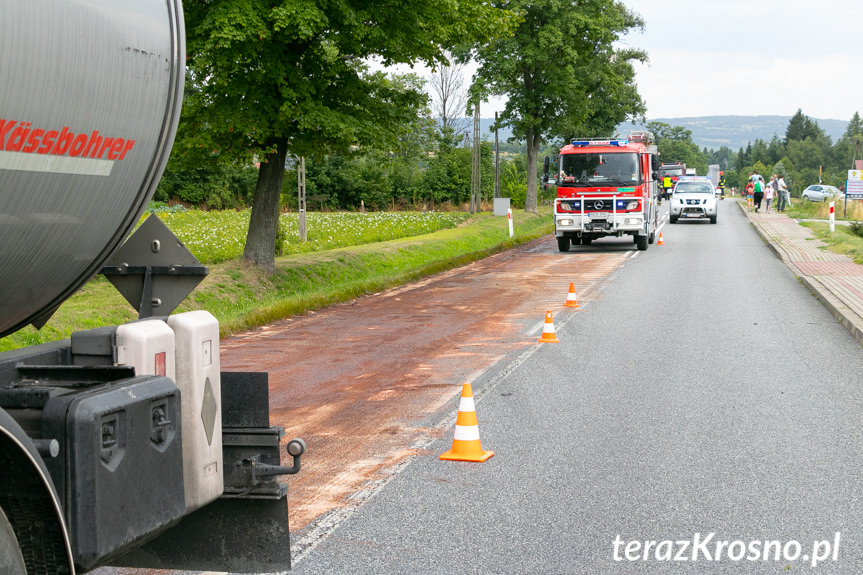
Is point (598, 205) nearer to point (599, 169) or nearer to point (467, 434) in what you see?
point (599, 169)

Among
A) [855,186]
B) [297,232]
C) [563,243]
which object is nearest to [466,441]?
[563,243]

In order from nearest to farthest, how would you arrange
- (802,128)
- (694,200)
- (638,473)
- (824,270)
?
(638,473), (824,270), (694,200), (802,128)

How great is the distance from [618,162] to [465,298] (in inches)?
447

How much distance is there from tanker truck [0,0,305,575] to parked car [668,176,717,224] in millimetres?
39700

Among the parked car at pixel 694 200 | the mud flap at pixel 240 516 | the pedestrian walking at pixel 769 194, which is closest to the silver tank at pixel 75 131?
the mud flap at pixel 240 516

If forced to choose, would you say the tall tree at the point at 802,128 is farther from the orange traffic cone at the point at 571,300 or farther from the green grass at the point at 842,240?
the orange traffic cone at the point at 571,300

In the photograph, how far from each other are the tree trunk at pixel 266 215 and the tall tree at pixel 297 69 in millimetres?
20

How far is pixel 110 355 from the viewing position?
3.73 m

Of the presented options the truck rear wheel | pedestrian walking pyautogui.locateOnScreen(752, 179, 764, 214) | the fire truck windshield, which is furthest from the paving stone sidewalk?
pedestrian walking pyautogui.locateOnScreen(752, 179, 764, 214)

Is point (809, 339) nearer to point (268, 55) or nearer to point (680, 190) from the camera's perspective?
point (268, 55)

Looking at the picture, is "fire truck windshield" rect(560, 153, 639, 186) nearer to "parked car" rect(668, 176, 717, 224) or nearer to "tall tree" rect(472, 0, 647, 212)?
"tall tree" rect(472, 0, 647, 212)

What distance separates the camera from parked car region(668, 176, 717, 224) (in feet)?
137

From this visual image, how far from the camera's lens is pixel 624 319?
46.3ft

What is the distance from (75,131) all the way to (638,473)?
4.43m
